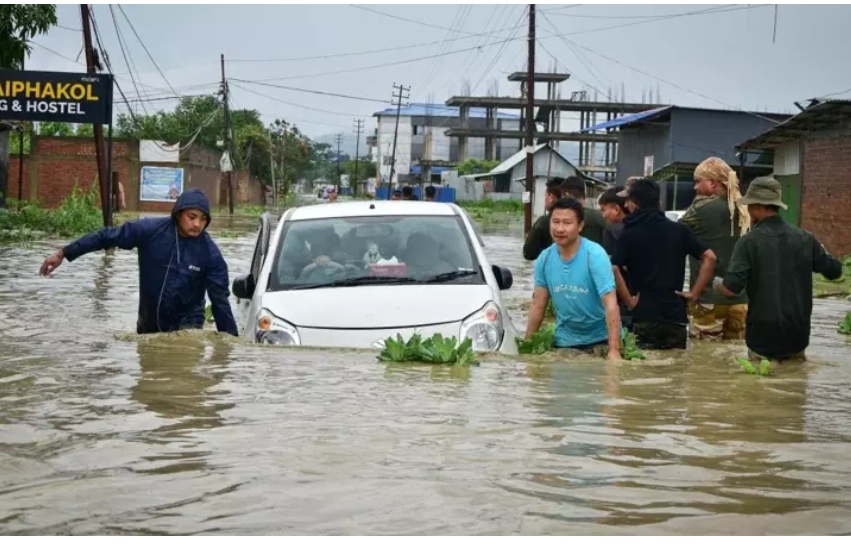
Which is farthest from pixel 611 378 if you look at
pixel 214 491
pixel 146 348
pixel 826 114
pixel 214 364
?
pixel 826 114

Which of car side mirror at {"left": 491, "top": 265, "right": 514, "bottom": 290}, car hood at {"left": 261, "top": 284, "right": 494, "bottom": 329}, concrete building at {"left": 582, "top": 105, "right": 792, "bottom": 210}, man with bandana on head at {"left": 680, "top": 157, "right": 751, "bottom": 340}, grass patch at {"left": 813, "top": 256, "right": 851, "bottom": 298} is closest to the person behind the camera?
car hood at {"left": 261, "top": 284, "right": 494, "bottom": 329}

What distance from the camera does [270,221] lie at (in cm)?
1150

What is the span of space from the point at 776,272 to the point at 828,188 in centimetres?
2161

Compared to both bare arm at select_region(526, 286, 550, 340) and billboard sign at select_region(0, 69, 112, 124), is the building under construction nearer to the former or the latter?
billboard sign at select_region(0, 69, 112, 124)

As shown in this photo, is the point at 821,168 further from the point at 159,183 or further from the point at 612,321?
the point at 159,183

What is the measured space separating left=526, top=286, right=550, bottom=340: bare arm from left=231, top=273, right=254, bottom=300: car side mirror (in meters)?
2.11

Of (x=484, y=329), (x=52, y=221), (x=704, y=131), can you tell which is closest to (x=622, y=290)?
(x=484, y=329)

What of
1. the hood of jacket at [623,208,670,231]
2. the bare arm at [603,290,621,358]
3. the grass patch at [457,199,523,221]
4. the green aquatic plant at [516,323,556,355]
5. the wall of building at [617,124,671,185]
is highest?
the wall of building at [617,124,671,185]

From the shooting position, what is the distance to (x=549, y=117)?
117m

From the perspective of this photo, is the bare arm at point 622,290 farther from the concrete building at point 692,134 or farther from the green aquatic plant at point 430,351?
the concrete building at point 692,134

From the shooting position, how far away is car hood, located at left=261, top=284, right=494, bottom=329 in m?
8.89

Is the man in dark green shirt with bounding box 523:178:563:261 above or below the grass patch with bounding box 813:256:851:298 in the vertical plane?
above

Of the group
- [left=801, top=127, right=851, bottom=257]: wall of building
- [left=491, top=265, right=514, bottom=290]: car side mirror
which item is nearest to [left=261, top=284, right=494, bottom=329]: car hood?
[left=491, top=265, right=514, bottom=290]: car side mirror

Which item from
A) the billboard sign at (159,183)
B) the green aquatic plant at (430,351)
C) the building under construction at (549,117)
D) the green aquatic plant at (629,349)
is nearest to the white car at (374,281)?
the green aquatic plant at (430,351)
